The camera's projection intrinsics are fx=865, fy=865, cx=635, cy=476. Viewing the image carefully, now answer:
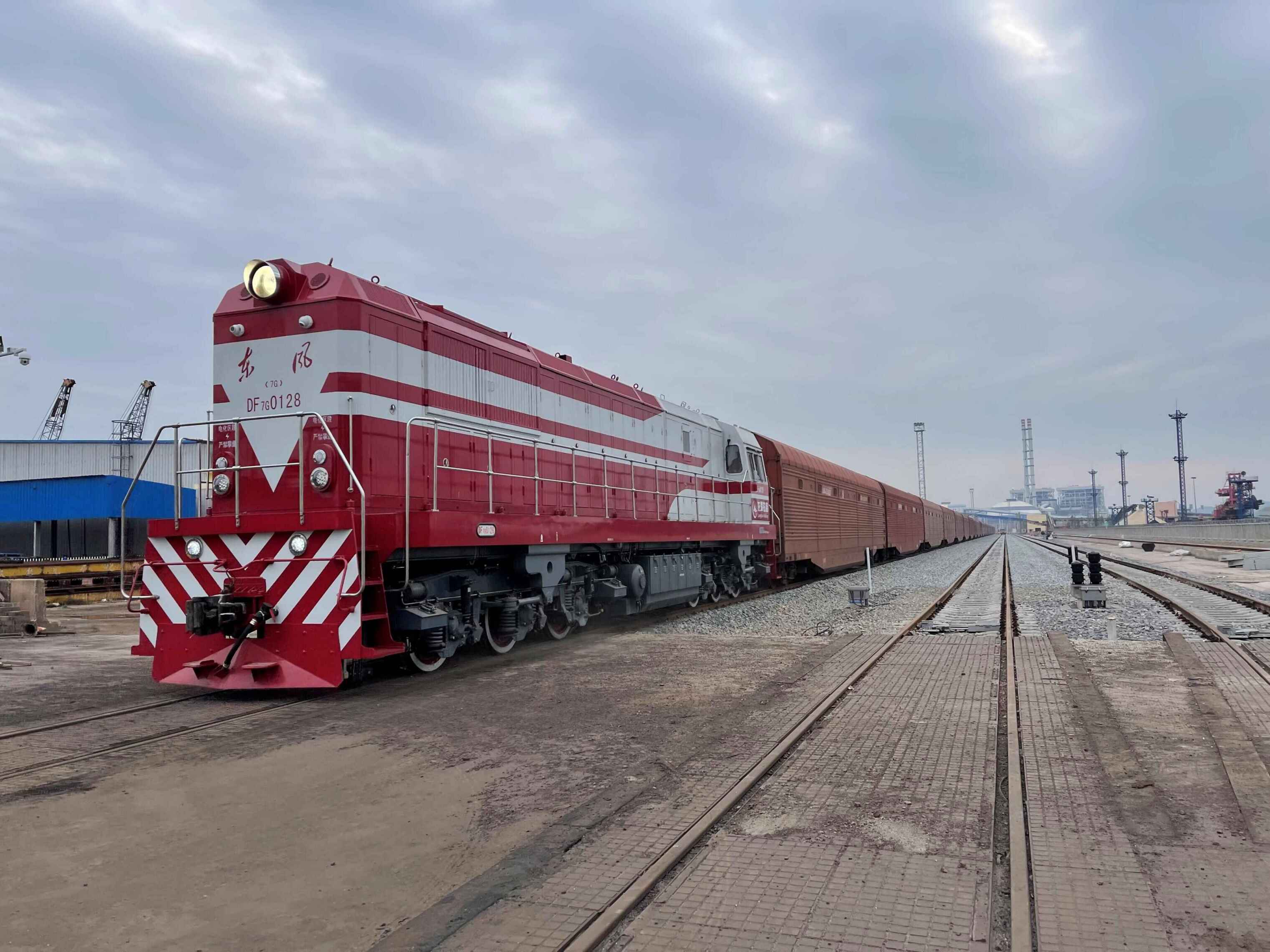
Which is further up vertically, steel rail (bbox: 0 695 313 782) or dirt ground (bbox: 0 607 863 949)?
steel rail (bbox: 0 695 313 782)

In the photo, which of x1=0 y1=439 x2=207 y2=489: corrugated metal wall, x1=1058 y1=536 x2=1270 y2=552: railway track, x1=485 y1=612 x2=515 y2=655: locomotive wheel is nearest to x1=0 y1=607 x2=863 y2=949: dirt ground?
x1=485 y1=612 x2=515 y2=655: locomotive wheel

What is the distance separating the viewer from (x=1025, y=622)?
38.0 feet

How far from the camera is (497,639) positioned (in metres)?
9.11

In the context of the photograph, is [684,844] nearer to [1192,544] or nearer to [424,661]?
[424,661]

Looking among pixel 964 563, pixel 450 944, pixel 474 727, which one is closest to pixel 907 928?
pixel 450 944

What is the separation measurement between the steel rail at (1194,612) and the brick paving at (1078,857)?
9.90 feet

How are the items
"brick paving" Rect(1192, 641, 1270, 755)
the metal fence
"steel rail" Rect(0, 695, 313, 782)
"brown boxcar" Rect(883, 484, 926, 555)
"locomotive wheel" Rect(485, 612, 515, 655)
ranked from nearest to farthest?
1. "steel rail" Rect(0, 695, 313, 782)
2. "brick paving" Rect(1192, 641, 1270, 755)
3. "locomotive wheel" Rect(485, 612, 515, 655)
4. "brown boxcar" Rect(883, 484, 926, 555)
5. the metal fence

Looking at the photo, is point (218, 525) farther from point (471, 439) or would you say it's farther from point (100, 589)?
point (100, 589)

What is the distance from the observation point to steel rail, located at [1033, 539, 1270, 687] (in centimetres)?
773

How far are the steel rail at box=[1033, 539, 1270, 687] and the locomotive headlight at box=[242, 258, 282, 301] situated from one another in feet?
28.7

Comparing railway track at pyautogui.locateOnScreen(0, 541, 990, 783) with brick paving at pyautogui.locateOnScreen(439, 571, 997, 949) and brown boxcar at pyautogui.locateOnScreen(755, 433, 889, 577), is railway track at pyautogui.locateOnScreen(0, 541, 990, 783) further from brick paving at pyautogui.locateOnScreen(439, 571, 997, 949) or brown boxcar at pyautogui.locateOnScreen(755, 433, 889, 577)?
brown boxcar at pyautogui.locateOnScreen(755, 433, 889, 577)

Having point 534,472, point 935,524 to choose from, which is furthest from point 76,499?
point 935,524

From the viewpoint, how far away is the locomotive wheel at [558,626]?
10516 mm

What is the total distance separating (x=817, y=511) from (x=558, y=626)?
1124 centimetres
